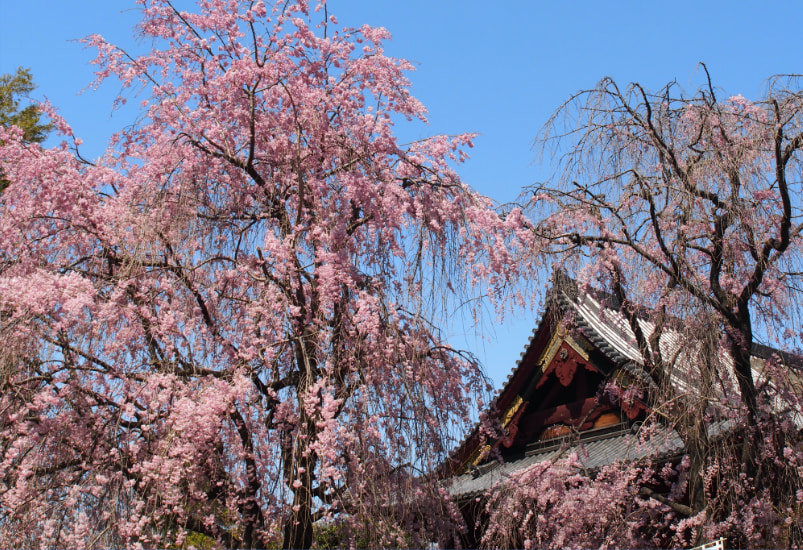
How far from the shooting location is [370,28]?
6988 mm

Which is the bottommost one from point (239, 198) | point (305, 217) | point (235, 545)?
point (235, 545)

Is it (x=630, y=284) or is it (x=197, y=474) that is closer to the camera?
(x=197, y=474)

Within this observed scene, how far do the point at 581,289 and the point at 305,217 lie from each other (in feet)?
9.17

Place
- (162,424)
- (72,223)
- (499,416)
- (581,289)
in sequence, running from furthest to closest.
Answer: (499,416) < (581,289) < (72,223) < (162,424)

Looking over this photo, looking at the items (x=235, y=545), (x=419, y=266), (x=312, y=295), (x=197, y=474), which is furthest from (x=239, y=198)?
(x=235, y=545)

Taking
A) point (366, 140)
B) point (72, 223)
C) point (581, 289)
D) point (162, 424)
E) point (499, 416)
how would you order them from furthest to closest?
point (499, 416) < point (581, 289) < point (366, 140) < point (72, 223) < point (162, 424)

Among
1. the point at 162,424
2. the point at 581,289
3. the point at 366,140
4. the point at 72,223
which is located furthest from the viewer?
the point at 581,289

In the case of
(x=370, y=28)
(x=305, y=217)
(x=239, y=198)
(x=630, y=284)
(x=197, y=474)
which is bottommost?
(x=197, y=474)

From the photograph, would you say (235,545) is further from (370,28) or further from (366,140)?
(370,28)

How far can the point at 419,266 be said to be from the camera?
20.2ft

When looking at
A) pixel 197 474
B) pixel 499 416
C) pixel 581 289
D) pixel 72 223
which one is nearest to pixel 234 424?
pixel 197 474

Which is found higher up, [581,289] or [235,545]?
[581,289]

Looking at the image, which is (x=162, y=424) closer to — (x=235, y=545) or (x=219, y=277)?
(x=219, y=277)

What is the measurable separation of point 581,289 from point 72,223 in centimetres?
466
